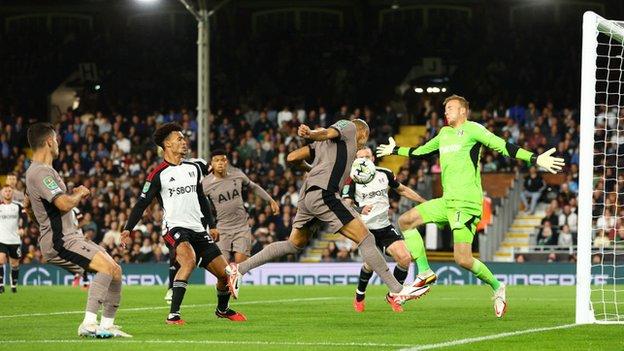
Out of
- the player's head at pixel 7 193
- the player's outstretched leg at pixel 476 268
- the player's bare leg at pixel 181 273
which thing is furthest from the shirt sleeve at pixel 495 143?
the player's head at pixel 7 193

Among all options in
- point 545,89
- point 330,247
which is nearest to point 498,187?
point 330,247

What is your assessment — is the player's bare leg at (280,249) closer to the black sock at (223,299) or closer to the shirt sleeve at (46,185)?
the black sock at (223,299)

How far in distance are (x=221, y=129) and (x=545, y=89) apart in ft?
34.2

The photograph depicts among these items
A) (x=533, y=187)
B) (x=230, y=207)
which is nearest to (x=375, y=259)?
(x=230, y=207)

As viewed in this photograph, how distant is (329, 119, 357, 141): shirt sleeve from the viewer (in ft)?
46.0

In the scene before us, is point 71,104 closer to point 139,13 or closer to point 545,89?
point 139,13

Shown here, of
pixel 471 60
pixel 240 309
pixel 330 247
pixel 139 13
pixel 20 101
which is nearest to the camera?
pixel 240 309

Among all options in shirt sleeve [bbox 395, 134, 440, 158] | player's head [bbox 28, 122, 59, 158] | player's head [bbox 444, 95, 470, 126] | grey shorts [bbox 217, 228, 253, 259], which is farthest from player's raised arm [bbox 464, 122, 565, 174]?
grey shorts [bbox 217, 228, 253, 259]

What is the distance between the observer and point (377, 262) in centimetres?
1407

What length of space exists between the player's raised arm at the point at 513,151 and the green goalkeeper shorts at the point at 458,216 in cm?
78

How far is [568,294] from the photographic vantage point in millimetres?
21406

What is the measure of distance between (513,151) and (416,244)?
76.7 inches

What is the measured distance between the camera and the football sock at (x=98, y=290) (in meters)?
11.4

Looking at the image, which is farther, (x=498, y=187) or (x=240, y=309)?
(x=498, y=187)
